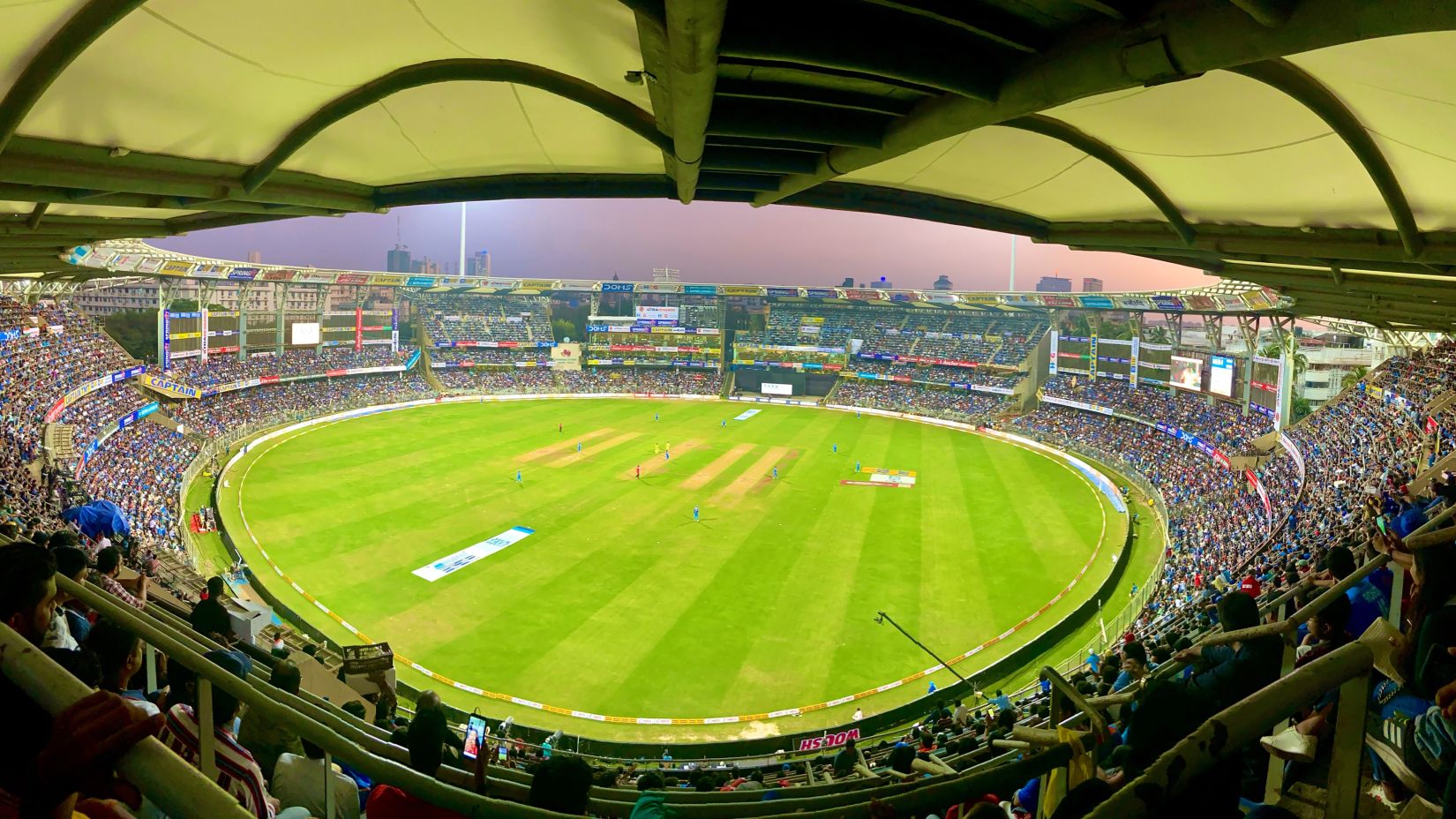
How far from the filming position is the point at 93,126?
5.20 metres

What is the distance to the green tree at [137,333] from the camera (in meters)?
47.3

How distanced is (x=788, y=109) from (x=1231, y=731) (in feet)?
13.8

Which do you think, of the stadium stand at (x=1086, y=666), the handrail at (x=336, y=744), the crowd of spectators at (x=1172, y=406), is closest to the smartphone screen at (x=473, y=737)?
the stadium stand at (x=1086, y=666)

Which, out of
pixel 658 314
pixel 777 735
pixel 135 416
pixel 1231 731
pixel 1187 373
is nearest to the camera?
pixel 1231 731

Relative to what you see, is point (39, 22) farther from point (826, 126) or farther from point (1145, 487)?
point (1145, 487)

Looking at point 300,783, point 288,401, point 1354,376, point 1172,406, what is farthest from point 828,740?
point 288,401

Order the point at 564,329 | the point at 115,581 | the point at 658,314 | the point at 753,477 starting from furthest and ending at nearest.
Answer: the point at 564,329 → the point at 658,314 → the point at 753,477 → the point at 115,581

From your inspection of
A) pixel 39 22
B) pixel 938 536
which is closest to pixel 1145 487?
pixel 938 536

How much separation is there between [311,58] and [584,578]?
2117 centimetres

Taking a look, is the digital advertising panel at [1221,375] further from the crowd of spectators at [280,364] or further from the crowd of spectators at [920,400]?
the crowd of spectators at [280,364]

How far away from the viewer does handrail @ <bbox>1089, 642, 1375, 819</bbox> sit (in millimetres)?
1913

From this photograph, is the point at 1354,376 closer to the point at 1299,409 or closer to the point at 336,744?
the point at 1299,409

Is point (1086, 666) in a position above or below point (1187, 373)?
below

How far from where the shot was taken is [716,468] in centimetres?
4106
